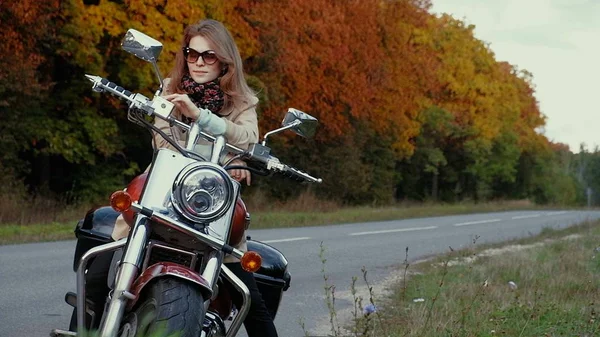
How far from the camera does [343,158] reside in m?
35.9

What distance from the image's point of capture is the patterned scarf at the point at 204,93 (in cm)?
398

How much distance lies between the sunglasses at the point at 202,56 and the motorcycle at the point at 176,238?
0.33m

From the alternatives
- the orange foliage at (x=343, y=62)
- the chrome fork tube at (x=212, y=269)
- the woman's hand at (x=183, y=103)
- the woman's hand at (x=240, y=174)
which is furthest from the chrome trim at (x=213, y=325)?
the orange foliage at (x=343, y=62)

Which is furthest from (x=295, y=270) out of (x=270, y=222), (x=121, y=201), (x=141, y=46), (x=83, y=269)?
(x=270, y=222)

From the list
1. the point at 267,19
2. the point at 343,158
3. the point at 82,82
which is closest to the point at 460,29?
the point at 343,158

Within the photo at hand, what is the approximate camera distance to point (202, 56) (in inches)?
157

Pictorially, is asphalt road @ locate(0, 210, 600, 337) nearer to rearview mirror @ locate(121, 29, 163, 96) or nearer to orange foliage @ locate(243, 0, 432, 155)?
rearview mirror @ locate(121, 29, 163, 96)

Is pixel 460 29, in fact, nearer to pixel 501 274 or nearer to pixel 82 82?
pixel 82 82

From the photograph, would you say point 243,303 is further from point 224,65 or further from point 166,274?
point 224,65

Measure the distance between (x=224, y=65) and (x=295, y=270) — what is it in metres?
7.13

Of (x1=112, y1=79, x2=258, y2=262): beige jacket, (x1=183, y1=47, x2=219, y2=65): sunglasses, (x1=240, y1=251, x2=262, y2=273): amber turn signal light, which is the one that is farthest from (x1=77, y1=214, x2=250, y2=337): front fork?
(x1=183, y1=47, x2=219, y2=65): sunglasses

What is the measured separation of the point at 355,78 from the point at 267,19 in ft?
21.9

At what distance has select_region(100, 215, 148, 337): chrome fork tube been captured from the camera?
125 inches

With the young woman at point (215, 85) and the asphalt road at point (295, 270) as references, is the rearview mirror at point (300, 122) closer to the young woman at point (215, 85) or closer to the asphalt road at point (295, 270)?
the young woman at point (215, 85)
